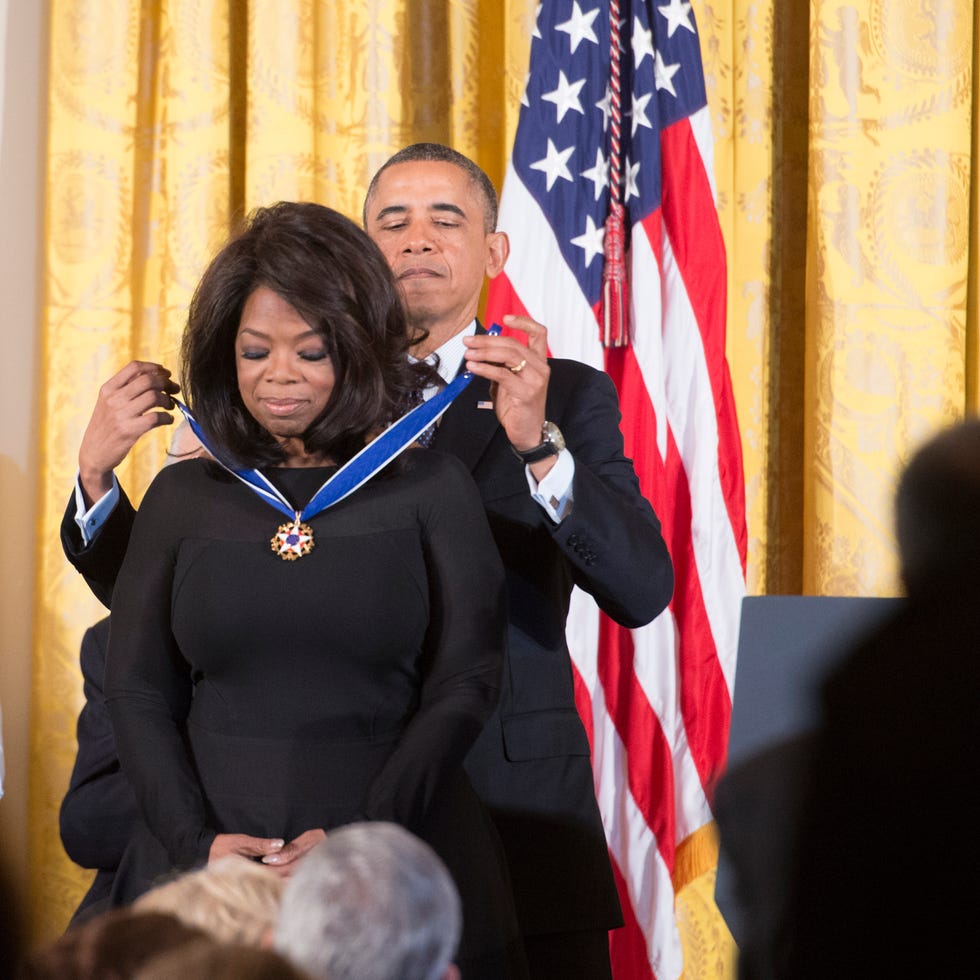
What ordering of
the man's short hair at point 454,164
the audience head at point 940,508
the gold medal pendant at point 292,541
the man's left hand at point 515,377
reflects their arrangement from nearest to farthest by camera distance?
the audience head at point 940,508
the gold medal pendant at point 292,541
the man's left hand at point 515,377
the man's short hair at point 454,164

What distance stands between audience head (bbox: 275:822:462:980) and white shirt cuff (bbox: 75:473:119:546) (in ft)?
3.66

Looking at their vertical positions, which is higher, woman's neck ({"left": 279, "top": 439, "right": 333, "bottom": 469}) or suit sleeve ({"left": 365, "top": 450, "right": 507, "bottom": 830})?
woman's neck ({"left": 279, "top": 439, "right": 333, "bottom": 469})

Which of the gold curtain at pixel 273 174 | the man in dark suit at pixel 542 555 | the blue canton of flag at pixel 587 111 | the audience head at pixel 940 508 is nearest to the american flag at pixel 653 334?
the blue canton of flag at pixel 587 111

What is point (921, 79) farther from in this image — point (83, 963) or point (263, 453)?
point (83, 963)

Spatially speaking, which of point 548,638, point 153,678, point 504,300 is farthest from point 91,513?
point 504,300

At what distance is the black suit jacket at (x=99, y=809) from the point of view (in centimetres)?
204

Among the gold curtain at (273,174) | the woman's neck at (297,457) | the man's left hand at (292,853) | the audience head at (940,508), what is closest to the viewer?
the audience head at (940,508)

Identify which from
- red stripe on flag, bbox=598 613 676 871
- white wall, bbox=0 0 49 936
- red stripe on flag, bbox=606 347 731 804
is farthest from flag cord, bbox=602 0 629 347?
white wall, bbox=0 0 49 936

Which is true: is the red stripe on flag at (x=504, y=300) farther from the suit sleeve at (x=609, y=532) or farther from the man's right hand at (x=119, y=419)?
the man's right hand at (x=119, y=419)

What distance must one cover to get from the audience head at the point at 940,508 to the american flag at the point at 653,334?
2.01 metres

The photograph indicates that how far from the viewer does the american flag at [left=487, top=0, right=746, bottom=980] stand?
120 inches

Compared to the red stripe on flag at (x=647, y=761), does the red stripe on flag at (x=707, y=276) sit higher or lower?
higher

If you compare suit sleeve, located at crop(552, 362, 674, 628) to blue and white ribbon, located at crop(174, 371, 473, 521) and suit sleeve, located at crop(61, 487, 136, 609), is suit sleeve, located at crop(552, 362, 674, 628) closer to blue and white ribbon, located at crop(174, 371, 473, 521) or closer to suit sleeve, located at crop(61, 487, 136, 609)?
blue and white ribbon, located at crop(174, 371, 473, 521)

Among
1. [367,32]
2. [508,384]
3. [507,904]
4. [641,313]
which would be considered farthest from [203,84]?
[507,904]
